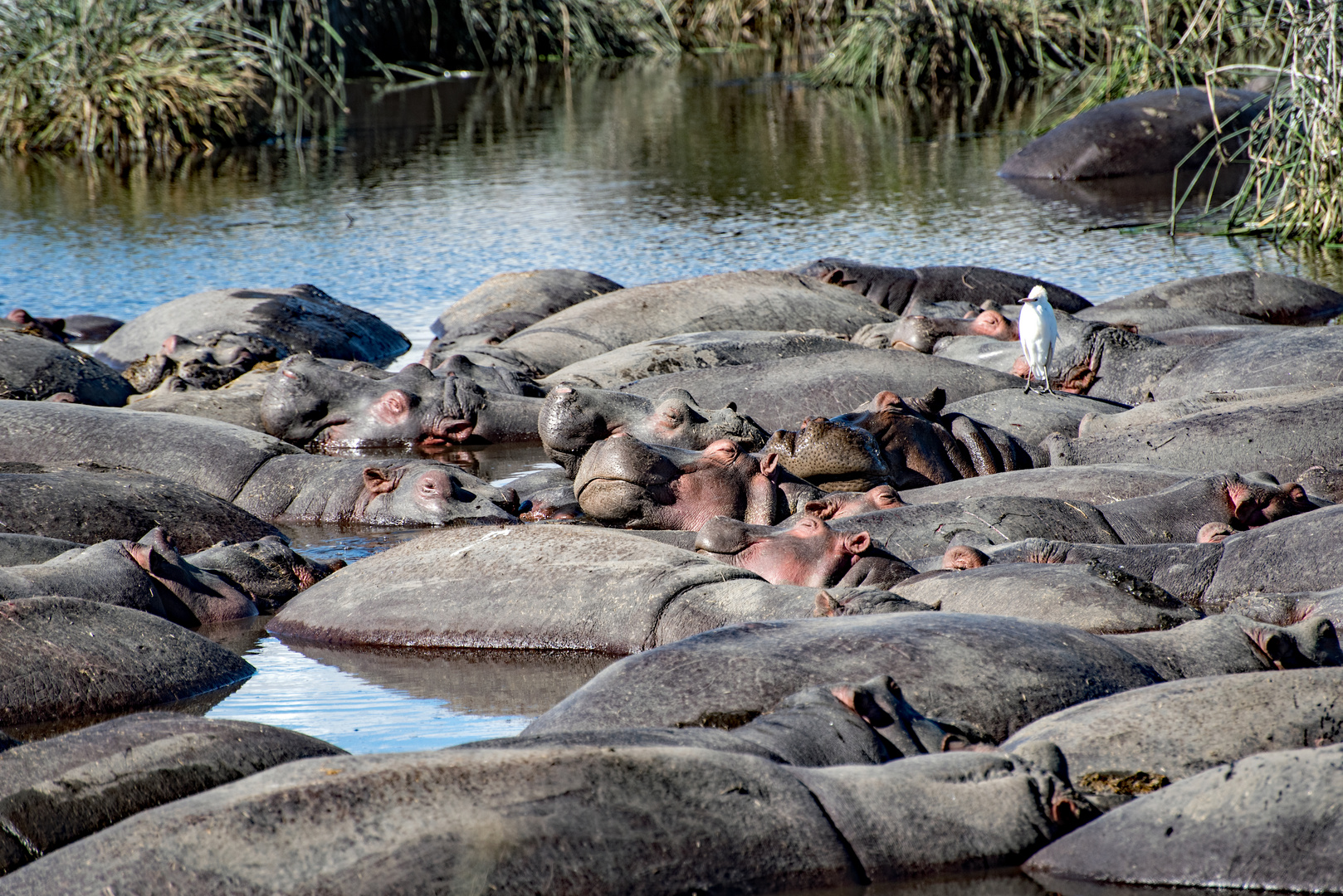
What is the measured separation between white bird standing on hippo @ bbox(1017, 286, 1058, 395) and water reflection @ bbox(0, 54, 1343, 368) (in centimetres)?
480

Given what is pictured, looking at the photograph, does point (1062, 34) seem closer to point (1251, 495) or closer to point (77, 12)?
point (77, 12)

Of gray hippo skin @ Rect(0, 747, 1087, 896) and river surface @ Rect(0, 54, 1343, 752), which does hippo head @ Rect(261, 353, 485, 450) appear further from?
gray hippo skin @ Rect(0, 747, 1087, 896)

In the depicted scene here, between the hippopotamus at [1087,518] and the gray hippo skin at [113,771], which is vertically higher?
the gray hippo skin at [113,771]

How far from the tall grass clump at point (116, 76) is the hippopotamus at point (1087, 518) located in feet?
65.0

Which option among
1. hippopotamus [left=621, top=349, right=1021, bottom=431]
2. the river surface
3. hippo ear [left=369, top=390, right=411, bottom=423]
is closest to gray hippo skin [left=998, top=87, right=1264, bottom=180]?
the river surface

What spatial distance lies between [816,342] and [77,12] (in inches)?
667

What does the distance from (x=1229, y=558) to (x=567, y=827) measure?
3.77m

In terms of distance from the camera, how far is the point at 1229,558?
20.4 ft

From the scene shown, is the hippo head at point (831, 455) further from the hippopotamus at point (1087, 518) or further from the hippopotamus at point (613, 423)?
the hippopotamus at point (1087, 518)

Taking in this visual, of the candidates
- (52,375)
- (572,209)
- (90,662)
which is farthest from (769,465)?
(572,209)

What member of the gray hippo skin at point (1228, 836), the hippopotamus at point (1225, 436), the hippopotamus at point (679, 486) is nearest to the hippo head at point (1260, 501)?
the hippopotamus at point (1225, 436)

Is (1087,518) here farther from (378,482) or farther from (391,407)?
(391,407)

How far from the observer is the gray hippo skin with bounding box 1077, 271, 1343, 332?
12.1m

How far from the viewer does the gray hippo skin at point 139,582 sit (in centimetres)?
579
